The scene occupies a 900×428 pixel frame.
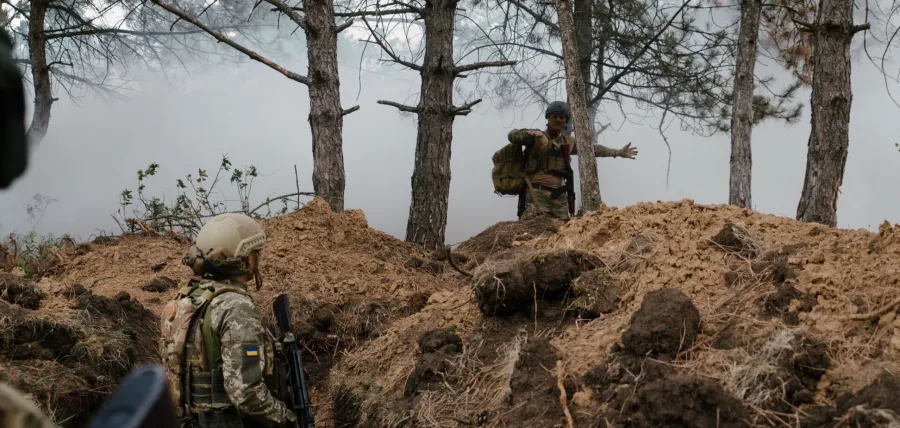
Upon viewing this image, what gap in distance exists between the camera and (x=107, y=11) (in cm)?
1419

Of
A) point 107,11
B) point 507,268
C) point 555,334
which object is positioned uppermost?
point 107,11

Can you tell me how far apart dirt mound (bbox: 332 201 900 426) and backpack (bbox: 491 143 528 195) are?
3965mm

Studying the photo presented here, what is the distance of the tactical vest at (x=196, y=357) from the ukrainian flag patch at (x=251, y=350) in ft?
0.34

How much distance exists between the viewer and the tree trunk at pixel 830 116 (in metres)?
8.36

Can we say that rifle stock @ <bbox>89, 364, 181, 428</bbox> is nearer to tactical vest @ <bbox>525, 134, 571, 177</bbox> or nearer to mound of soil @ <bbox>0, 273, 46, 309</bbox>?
mound of soil @ <bbox>0, 273, 46, 309</bbox>

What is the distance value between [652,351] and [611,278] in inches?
41.9

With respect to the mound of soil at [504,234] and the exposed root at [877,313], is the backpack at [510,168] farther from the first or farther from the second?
the exposed root at [877,313]

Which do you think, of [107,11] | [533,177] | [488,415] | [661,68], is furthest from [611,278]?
[107,11]

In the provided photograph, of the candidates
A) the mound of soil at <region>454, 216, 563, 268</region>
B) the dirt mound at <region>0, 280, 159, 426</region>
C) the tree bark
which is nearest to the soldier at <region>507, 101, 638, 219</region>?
the mound of soil at <region>454, 216, 563, 268</region>

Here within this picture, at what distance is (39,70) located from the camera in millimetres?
13680

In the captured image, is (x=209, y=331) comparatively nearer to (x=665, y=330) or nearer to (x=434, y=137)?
(x=665, y=330)

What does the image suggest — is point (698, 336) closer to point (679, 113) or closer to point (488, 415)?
point (488, 415)

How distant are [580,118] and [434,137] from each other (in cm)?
228

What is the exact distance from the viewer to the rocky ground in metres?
3.65
